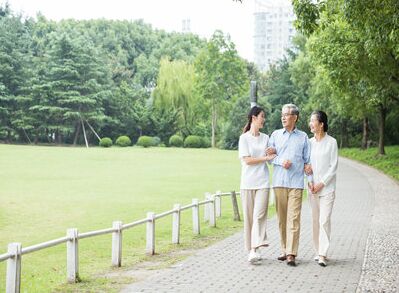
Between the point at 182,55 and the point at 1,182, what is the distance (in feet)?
229

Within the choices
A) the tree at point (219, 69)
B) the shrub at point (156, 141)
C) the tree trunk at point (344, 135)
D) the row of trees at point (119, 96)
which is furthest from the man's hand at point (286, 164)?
the tree at point (219, 69)

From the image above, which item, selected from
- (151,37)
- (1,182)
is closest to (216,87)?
(151,37)

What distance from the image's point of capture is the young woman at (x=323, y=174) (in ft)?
27.6

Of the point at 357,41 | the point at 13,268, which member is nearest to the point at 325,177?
the point at 13,268

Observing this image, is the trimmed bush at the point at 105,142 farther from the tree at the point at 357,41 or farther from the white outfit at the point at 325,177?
the white outfit at the point at 325,177

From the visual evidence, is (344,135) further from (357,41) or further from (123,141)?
(357,41)

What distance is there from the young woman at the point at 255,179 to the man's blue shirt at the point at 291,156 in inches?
6.0

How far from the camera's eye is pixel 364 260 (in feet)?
29.4

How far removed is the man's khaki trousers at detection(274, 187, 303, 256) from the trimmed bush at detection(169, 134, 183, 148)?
63034 millimetres

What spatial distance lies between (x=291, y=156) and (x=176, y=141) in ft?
207

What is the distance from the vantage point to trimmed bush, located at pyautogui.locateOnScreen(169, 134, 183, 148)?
71.5 meters

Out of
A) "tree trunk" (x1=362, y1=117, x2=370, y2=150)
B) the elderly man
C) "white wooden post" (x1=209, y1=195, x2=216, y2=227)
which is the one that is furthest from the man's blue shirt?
"tree trunk" (x1=362, y1=117, x2=370, y2=150)

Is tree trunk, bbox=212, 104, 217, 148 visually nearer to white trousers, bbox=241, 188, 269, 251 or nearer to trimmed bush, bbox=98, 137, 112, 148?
trimmed bush, bbox=98, 137, 112, 148

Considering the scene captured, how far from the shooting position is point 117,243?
29.6ft
